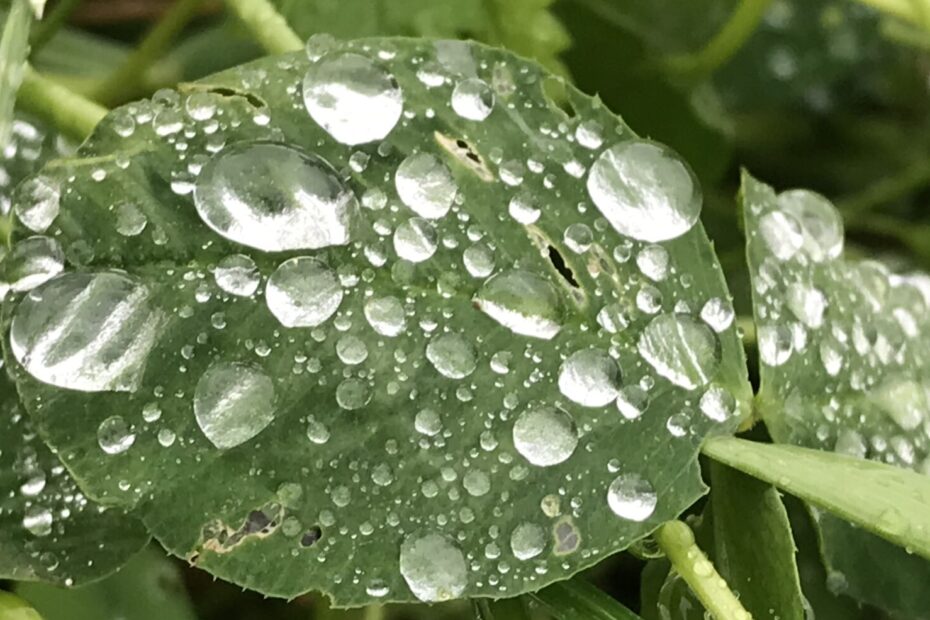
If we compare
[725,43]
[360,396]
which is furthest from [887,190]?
[360,396]

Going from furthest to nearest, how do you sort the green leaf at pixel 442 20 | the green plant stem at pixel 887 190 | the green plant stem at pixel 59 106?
the green plant stem at pixel 887 190
the green leaf at pixel 442 20
the green plant stem at pixel 59 106

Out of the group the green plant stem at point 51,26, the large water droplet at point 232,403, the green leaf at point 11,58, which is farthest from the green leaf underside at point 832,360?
the green plant stem at point 51,26

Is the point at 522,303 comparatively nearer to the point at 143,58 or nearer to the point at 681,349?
the point at 681,349

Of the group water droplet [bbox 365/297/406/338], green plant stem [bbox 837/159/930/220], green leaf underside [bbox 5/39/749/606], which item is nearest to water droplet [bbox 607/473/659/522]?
green leaf underside [bbox 5/39/749/606]

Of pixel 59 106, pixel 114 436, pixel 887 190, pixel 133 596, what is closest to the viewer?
pixel 114 436

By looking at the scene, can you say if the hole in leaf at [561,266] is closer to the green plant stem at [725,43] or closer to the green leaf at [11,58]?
the green leaf at [11,58]

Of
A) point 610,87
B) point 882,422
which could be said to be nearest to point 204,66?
point 610,87
